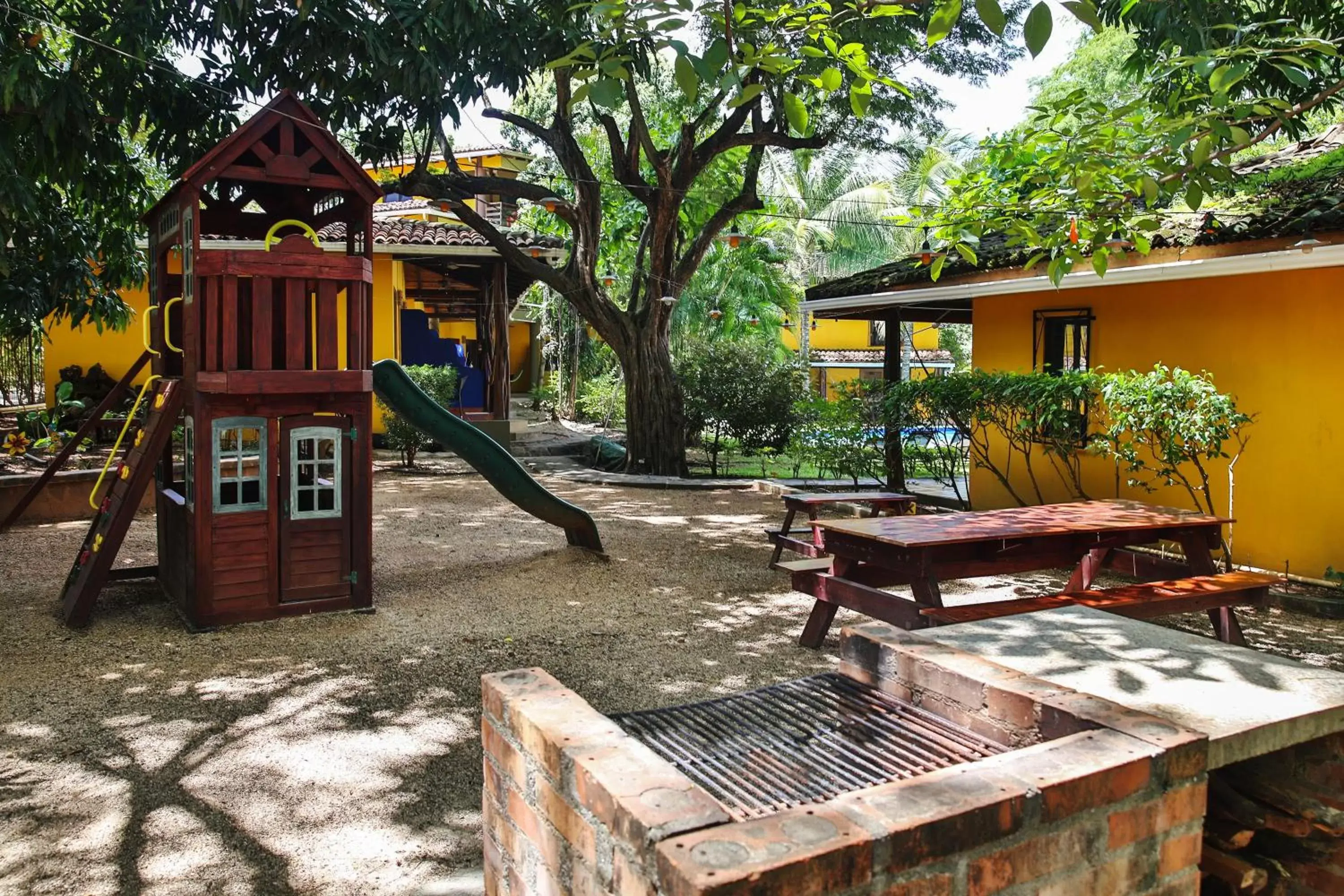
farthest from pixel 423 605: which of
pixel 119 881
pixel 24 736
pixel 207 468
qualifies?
pixel 119 881

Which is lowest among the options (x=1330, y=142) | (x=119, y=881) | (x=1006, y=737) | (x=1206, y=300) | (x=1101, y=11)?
(x=119, y=881)

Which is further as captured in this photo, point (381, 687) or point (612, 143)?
point (612, 143)

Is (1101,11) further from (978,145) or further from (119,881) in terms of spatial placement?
(119,881)

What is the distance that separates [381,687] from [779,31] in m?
3.92

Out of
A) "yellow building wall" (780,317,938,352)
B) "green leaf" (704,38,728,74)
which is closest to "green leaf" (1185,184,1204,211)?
"green leaf" (704,38,728,74)

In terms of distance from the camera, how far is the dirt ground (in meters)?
3.45

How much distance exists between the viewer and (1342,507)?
766 centimetres

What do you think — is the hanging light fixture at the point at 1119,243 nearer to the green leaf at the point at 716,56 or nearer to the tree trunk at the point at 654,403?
the green leaf at the point at 716,56

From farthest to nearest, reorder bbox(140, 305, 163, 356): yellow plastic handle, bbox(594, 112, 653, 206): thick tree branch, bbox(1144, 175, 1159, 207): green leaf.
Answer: bbox(594, 112, 653, 206): thick tree branch, bbox(140, 305, 163, 356): yellow plastic handle, bbox(1144, 175, 1159, 207): green leaf

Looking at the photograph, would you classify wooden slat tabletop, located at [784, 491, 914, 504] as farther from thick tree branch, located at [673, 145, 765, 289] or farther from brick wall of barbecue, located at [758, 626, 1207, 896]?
thick tree branch, located at [673, 145, 765, 289]

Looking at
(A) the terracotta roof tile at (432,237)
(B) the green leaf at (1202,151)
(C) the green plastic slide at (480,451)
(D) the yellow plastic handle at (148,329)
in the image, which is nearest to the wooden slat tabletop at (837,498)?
(C) the green plastic slide at (480,451)

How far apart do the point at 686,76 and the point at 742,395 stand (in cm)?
1260

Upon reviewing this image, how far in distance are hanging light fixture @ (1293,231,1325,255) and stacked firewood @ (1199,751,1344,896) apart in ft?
17.7

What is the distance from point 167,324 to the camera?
291 inches
